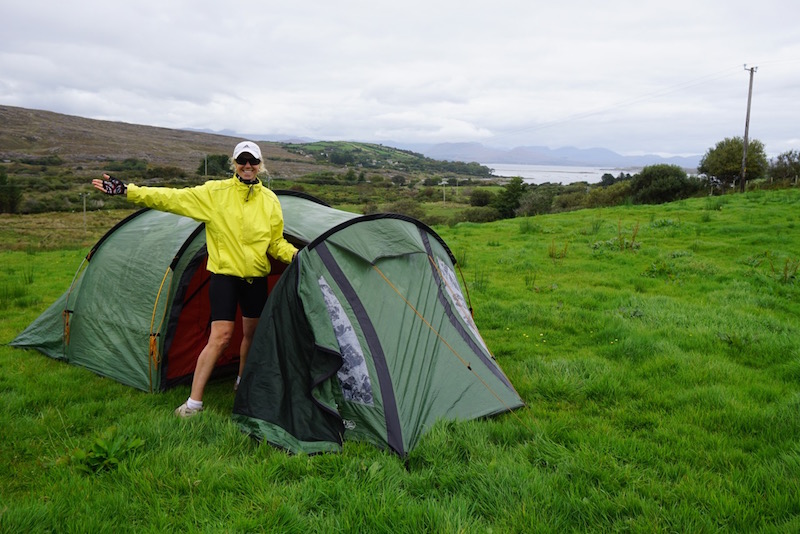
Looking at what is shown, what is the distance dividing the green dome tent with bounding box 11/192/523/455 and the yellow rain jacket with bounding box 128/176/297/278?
343mm

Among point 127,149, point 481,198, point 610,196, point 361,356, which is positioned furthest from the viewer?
point 127,149

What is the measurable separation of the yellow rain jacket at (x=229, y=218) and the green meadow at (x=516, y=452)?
127 cm

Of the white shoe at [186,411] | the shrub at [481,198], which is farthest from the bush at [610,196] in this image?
the white shoe at [186,411]

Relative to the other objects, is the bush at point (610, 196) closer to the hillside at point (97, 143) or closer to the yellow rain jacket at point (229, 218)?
the hillside at point (97, 143)

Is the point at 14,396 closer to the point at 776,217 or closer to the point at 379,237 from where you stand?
the point at 379,237

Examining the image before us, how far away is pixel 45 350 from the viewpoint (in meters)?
5.81

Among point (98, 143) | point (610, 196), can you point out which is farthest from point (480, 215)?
point (98, 143)

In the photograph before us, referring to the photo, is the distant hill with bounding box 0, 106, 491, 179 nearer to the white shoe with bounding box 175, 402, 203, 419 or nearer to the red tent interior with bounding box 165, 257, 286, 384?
the red tent interior with bounding box 165, 257, 286, 384

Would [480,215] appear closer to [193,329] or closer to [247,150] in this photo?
[193,329]

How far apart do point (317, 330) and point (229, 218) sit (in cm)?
123

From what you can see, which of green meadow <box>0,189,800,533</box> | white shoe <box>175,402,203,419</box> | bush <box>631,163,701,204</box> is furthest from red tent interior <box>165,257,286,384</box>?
bush <box>631,163,701,204</box>

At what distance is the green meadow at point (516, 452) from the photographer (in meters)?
2.82

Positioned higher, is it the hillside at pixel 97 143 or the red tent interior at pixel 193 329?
the hillside at pixel 97 143

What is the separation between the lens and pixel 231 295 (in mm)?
4191
